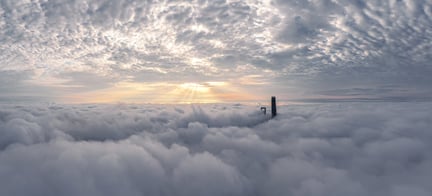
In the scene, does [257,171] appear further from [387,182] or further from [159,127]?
[159,127]

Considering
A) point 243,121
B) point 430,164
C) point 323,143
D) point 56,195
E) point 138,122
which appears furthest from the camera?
point 138,122

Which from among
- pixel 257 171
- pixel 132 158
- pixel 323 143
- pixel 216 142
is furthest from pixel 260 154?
pixel 132 158

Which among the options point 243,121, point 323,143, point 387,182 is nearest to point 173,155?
point 323,143

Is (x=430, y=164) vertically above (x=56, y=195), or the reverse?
(x=430, y=164)

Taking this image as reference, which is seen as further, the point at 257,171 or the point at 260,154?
the point at 260,154

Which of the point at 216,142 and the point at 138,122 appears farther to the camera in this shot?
the point at 138,122

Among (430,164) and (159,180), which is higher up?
(430,164)

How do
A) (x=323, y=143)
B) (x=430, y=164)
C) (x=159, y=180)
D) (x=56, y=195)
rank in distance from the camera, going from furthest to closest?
(x=323, y=143), (x=159, y=180), (x=430, y=164), (x=56, y=195)

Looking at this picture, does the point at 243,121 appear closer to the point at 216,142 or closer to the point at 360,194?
the point at 216,142

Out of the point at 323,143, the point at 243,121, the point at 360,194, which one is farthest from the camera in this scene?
the point at 243,121
